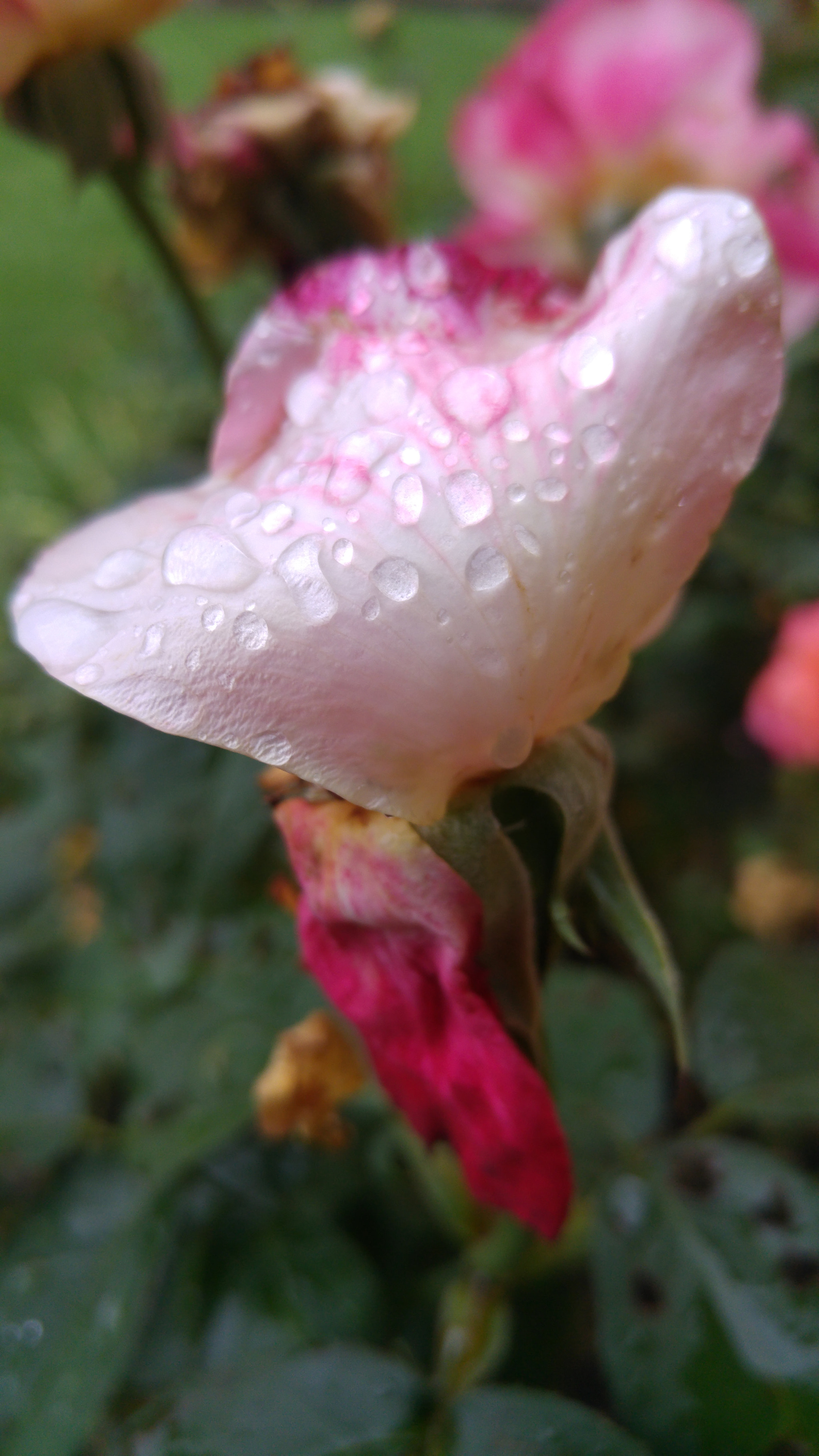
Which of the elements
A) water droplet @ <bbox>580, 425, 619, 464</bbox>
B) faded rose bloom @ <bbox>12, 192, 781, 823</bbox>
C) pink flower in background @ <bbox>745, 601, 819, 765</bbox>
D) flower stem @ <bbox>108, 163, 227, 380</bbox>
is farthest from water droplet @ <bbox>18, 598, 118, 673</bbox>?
pink flower in background @ <bbox>745, 601, 819, 765</bbox>

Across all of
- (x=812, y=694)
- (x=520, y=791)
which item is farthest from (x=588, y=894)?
(x=812, y=694)

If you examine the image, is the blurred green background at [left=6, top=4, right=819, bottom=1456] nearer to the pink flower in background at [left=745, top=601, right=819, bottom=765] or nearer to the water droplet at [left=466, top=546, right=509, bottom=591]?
the pink flower in background at [left=745, top=601, right=819, bottom=765]

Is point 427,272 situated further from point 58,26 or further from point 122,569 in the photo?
point 58,26

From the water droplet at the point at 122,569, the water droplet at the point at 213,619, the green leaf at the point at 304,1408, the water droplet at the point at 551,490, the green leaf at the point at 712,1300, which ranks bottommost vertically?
the green leaf at the point at 712,1300

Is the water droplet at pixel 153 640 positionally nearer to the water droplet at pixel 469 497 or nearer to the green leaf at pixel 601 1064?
the water droplet at pixel 469 497

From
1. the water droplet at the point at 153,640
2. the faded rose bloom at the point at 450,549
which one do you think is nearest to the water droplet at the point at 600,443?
the faded rose bloom at the point at 450,549

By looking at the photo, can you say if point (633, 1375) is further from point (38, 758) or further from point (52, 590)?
point (38, 758)
